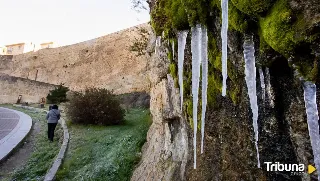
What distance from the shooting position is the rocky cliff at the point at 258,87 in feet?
7.50

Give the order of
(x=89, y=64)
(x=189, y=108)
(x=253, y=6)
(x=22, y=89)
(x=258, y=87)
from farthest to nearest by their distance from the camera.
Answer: (x=89, y=64)
(x=22, y=89)
(x=189, y=108)
(x=258, y=87)
(x=253, y=6)

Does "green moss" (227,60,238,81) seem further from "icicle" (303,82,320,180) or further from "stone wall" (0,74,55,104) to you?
"stone wall" (0,74,55,104)

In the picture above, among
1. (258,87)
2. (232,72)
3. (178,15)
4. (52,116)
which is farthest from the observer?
(52,116)

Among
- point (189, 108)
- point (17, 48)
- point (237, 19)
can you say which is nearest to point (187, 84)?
point (189, 108)

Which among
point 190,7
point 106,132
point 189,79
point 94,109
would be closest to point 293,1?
point 190,7

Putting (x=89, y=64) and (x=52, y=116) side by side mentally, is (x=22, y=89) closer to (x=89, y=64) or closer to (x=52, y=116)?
(x=89, y=64)

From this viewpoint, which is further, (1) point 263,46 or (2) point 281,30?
(1) point 263,46

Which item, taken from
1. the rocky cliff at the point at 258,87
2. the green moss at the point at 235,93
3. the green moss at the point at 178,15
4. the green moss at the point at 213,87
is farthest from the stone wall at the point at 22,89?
the green moss at the point at 235,93

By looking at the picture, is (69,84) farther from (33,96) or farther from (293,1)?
(293,1)

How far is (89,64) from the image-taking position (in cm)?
4338

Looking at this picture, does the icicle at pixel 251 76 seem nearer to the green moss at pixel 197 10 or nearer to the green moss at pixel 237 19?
the green moss at pixel 237 19

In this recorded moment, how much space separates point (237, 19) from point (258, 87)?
68 centimetres

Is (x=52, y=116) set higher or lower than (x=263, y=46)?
lower

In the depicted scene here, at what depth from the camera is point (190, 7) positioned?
3.62 meters
